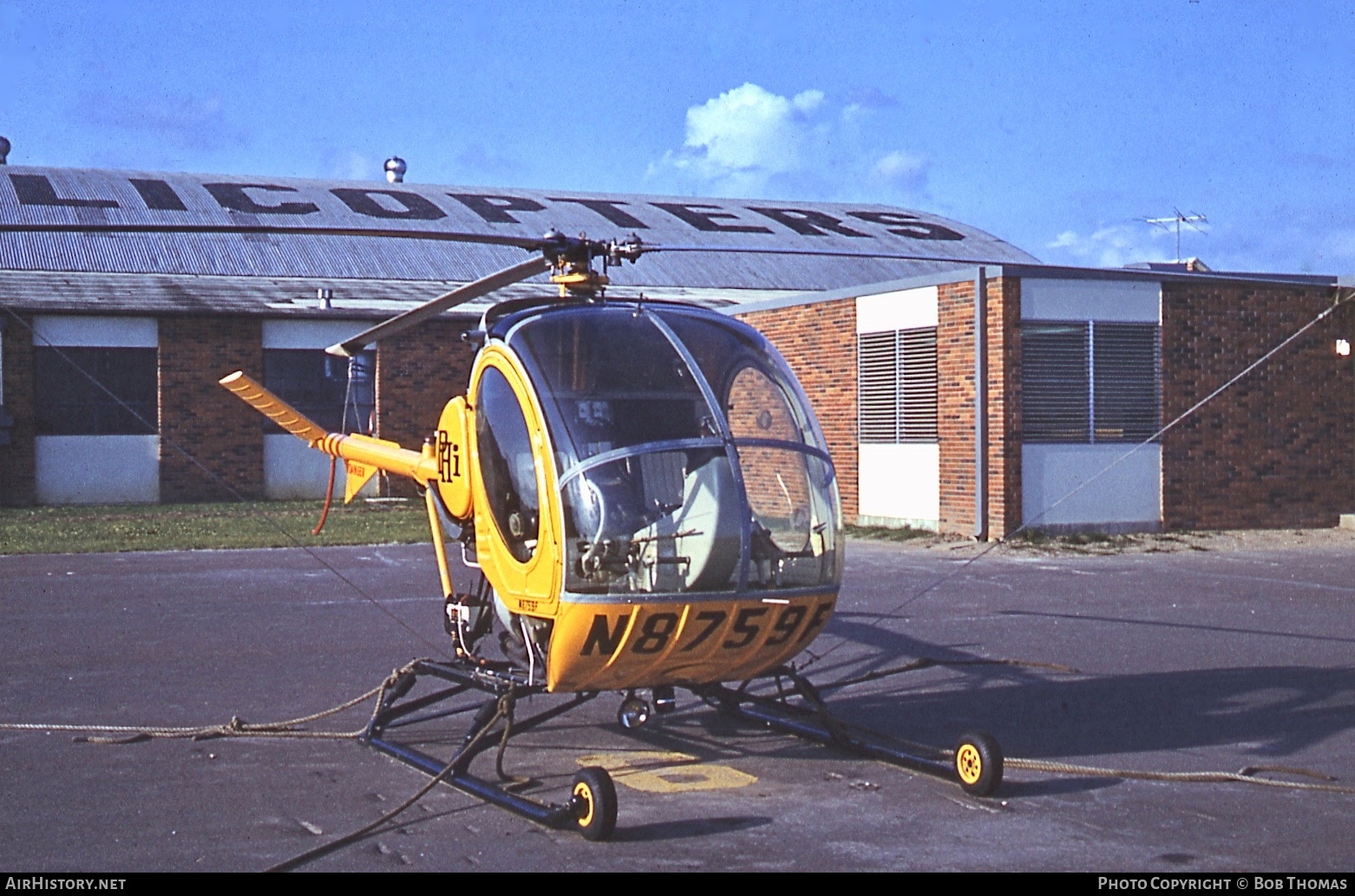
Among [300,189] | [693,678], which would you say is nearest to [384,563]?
[693,678]

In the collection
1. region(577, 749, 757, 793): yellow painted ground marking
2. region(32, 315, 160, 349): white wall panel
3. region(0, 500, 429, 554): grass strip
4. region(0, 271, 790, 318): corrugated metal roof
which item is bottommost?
region(577, 749, 757, 793): yellow painted ground marking

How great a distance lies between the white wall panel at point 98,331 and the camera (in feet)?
96.4

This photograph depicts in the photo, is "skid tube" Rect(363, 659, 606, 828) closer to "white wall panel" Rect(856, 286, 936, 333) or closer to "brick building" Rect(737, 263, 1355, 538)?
"brick building" Rect(737, 263, 1355, 538)

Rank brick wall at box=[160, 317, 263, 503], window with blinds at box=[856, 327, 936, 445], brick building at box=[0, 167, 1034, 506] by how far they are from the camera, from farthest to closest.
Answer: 1. brick wall at box=[160, 317, 263, 503]
2. brick building at box=[0, 167, 1034, 506]
3. window with blinds at box=[856, 327, 936, 445]

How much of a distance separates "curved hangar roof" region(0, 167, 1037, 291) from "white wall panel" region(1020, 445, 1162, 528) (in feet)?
39.9

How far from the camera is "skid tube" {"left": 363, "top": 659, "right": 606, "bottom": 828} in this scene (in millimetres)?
6516

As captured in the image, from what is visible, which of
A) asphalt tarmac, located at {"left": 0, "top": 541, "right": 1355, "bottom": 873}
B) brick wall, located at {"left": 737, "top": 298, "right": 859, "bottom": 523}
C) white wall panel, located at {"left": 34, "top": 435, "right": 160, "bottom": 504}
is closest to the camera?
asphalt tarmac, located at {"left": 0, "top": 541, "right": 1355, "bottom": 873}

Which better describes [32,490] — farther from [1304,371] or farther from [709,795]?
[709,795]

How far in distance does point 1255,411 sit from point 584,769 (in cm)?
1830

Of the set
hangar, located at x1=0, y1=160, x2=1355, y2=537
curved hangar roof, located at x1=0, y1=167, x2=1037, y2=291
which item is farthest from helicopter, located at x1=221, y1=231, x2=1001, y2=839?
curved hangar roof, located at x1=0, y1=167, x2=1037, y2=291

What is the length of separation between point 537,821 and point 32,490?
2595 cm

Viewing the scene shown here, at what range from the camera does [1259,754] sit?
26.0 ft

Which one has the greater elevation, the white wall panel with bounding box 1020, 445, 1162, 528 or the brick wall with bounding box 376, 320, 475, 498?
the brick wall with bounding box 376, 320, 475, 498

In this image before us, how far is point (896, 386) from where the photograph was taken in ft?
75.0
